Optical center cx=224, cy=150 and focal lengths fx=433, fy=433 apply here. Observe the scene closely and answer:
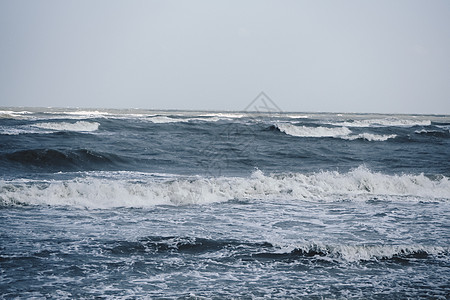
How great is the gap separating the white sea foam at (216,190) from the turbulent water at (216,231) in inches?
1.8

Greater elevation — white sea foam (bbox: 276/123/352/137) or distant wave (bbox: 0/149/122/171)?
white sea foam (bbox: 276/123/352/137)

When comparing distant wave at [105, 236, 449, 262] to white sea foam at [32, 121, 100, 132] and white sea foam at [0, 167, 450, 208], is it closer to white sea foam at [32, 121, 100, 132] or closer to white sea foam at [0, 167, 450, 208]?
white sea foam at [0, 167, 450, 208]

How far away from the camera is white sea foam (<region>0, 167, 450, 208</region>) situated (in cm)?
1127

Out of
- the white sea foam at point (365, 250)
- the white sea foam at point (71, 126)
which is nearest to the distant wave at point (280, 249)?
the white sea foam at point (365, 250)

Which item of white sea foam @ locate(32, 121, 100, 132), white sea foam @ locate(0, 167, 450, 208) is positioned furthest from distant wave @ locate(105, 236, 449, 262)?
white sea foam @ locate(32, 121, 100, 132)

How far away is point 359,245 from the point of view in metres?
7.66

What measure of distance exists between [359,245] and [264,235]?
176 cm

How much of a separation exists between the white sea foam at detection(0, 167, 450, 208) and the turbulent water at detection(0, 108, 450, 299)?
47 millimetres

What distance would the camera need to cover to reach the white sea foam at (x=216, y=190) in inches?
444

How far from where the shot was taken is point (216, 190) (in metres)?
12.7

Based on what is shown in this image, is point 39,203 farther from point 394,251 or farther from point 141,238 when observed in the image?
point 394,251

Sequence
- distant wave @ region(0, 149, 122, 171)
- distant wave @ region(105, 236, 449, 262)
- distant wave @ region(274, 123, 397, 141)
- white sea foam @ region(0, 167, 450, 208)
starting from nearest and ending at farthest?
distant wave @ region(105, 236, 449, 262), white sea foam @ region(0, 167, 450, 208), distant wave @ region(0, 149, 122, 171), distant wave @ region(274, 123, 397, 141)

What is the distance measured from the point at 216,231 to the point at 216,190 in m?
4.13

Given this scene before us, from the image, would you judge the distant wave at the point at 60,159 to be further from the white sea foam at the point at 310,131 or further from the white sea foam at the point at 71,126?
the white sea foam at the point at 310,131
